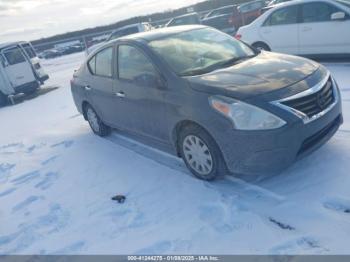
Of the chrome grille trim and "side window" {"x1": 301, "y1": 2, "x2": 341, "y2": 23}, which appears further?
"side window" {"x1": 301, "y1": 2, "x2": 341, "y2": 23}

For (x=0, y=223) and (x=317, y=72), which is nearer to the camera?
(x=317, y=72)

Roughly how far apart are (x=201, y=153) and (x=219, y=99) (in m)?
0.70

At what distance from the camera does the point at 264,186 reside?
4.18 metres

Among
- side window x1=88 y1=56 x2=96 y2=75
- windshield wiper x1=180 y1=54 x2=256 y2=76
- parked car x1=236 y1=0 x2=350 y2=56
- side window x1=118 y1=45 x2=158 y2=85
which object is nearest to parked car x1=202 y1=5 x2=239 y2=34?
parked car x1=236 y1=0 x2=350 y2=56

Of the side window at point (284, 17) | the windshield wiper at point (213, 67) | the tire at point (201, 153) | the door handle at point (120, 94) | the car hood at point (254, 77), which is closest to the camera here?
the car hood at point (254, 77)

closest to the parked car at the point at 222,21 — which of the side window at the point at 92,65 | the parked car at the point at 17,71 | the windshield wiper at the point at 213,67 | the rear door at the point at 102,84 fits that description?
the parked car at the point at 17,71

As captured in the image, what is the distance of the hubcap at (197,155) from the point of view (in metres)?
4.25

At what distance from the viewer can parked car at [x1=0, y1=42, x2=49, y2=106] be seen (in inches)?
540

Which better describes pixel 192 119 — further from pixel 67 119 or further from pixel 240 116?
pixel 67 119

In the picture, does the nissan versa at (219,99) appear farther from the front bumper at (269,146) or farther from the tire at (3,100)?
the tire at (3,100)

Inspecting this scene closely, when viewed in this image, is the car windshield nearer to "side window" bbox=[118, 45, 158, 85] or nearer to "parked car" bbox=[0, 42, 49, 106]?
"side window" bbox=[118, 45, 158, 85]

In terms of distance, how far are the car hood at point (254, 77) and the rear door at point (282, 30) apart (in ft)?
15.2

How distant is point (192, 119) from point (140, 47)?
1.41m

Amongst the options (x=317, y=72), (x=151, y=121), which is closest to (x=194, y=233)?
(x=151, y=121)
